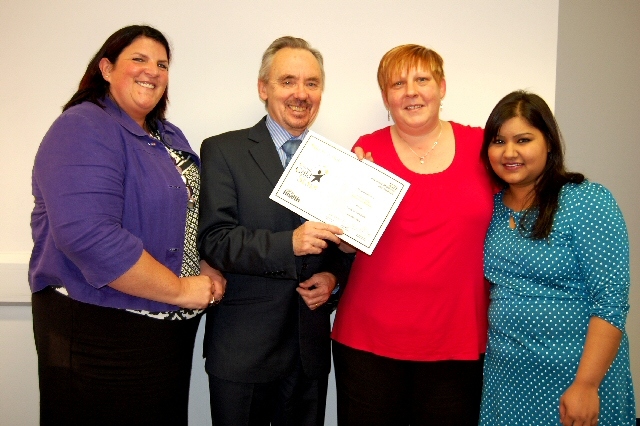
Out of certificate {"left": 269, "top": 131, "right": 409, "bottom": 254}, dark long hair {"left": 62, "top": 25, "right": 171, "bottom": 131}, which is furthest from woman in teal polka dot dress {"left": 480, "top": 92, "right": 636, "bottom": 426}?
dark long hair {"left": 62, "top": 25, "right": 171, "bottom": 131}

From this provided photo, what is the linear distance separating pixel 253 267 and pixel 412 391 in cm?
82

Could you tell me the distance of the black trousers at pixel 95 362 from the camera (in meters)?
1.50

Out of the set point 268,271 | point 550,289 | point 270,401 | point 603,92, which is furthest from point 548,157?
point 603,92

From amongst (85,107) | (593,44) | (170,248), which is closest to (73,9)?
(85,107)

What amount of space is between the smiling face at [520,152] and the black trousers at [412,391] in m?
0.75

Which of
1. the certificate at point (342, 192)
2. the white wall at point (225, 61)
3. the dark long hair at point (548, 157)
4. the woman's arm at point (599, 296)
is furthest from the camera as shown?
the white wall at point (225, 61)

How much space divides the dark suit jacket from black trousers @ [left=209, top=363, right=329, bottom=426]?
0.06m

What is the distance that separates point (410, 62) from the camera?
184 cm

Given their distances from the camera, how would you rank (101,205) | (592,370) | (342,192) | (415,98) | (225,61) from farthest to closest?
(225,61) → (415,98) → (342,192) → (592,370) → (101,205)

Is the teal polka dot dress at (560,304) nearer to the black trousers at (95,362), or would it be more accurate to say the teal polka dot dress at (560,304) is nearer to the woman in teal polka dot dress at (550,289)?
the woman in teal polka dot dress at (550,289)

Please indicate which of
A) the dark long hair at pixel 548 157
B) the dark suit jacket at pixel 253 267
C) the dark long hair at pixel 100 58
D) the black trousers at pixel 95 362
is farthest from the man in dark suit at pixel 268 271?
the dark long hair at pixel 548 157

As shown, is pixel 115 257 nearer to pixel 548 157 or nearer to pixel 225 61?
pixel 225 61

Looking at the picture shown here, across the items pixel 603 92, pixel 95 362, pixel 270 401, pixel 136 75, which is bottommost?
pixel 270 401

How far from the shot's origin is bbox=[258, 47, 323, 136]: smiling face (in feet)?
6.16
